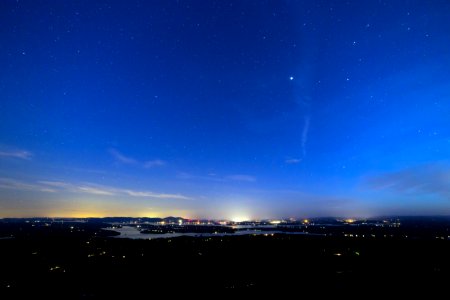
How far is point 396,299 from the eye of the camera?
2536 cm

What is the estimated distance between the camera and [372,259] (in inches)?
1918

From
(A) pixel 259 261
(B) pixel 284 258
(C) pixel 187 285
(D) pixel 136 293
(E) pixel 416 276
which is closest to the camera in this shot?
(D) pixel 136 293

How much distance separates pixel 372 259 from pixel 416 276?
14.3 meters

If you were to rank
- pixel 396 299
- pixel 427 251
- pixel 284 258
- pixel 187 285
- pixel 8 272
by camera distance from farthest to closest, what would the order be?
pixel 427 251 → pixel 284 258 → pixel 8 272 → pixel 187 285 → pixel 396 299

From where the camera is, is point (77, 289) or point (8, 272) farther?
point (8, 272)

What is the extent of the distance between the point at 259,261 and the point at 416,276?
21013 mm

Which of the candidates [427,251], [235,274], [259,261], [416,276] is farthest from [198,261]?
[427,251]

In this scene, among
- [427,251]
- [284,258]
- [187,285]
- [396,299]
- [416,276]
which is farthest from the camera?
[427,251]

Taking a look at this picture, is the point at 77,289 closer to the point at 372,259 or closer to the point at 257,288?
the point at 257,288

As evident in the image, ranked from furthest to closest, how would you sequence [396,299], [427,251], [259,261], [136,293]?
[427,251] < [259,261] < [136,293] < [396,299]

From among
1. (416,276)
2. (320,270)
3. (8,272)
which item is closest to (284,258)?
(320,270)

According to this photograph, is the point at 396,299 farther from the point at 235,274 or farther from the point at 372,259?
the point at 372,259

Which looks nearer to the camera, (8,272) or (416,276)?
(416,276)

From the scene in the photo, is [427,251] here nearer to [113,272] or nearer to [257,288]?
[257,288]
